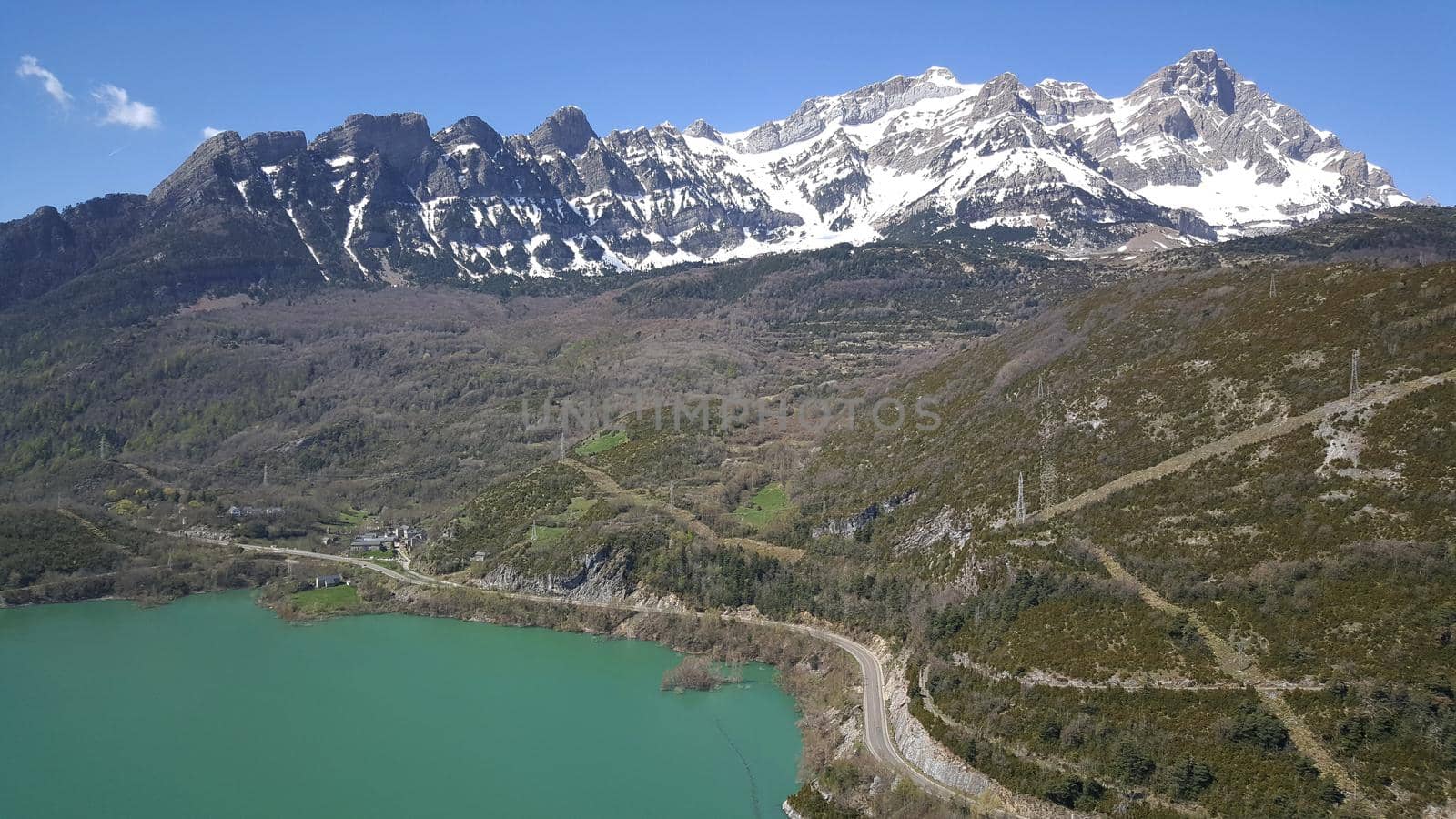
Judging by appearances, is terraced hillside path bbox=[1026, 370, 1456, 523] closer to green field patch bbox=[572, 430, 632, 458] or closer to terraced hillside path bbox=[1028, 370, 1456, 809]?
terraced hillside path bbox=[1028, 370, 1456, 809]

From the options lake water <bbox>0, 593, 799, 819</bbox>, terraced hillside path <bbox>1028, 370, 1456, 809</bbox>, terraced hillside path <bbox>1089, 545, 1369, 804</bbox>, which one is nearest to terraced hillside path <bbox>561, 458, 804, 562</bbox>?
lake water <bbox>0, 593, 799, 819</bbox>

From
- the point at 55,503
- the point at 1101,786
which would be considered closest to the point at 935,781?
the point at 1101,786

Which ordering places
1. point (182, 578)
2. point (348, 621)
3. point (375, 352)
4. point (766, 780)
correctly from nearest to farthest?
1. point (766, 780)
2. point (348, 621)
3. point (182, 578)
4. point (375, 352)

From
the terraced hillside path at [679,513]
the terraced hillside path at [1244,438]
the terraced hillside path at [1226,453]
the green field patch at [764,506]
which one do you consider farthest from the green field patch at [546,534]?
the terraced hillside path at [1226,453]

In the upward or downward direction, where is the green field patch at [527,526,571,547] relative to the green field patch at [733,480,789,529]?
downward

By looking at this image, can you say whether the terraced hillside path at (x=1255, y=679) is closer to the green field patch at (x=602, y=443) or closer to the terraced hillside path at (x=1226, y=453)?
the terraced hillside path at (x=1226, y=453)

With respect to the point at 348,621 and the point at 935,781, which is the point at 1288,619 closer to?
the point at 935,781
